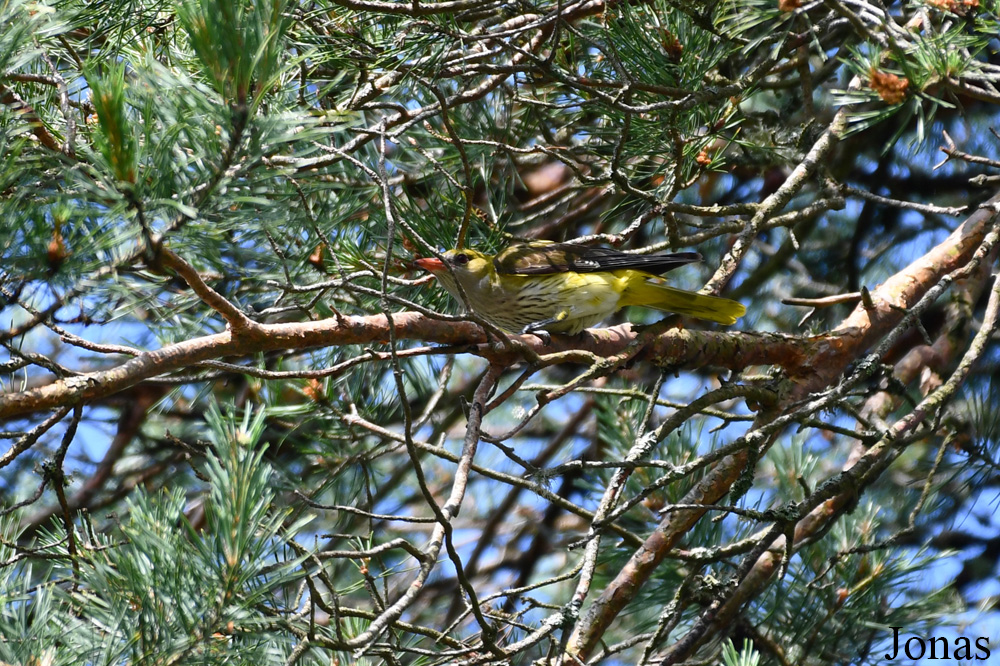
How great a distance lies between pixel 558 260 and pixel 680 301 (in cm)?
56

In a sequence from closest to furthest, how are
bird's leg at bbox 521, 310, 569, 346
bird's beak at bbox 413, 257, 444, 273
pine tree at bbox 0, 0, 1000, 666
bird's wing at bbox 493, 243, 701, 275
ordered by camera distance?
pine tree at bbox 0, 0, 1000, 666 < bird's beak at bbox 413, 257, 444, 273 < bird's leg at bbox 521, 310, 569, 346 < bird's wing at bbox 493, 243, 701, 275

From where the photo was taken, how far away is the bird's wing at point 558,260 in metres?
3.34

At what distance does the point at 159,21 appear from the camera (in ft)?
9.16

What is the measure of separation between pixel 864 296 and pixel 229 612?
211 centimetres

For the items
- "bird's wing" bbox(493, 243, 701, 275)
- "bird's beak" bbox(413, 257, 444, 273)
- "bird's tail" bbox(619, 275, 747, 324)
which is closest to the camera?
"bird's beak" bbox(413, 257, 444, 273)

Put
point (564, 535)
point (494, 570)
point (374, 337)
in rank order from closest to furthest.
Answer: point (374, 337)
point (564, 535)
point (494, 570)

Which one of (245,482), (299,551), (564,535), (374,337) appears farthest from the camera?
(564,535)

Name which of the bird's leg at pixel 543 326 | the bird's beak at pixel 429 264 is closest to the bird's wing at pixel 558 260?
the bird's leg at pixel 543 326

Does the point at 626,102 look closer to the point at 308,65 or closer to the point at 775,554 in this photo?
the point at 308,65

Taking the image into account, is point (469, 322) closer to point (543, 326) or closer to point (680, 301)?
point (543, 326)

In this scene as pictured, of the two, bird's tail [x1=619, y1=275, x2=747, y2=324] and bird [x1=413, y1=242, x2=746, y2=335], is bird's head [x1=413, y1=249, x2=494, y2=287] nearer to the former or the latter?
bird [x1=413, y1=242, x2=746, y2=335]

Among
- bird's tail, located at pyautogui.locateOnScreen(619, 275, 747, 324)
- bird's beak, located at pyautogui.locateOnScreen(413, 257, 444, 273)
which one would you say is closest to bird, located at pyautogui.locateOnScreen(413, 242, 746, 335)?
bird's tail, located at pyautogui.locateOnScreen(619, 275, 747, 324)

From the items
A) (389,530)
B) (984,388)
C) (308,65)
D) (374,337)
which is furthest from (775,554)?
(389,530)

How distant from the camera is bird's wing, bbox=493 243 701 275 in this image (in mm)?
3342
